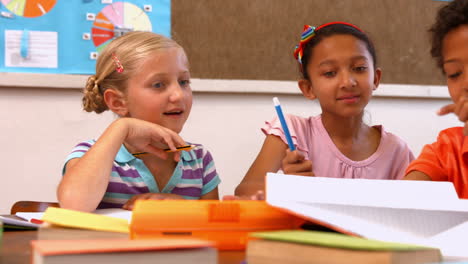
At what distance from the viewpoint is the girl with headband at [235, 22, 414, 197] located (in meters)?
1.40

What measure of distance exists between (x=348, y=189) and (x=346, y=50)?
872 mm

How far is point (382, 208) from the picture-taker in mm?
602

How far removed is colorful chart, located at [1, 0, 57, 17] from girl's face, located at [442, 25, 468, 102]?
1.35m

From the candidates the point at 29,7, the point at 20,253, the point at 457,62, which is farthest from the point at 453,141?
the point at 29,7

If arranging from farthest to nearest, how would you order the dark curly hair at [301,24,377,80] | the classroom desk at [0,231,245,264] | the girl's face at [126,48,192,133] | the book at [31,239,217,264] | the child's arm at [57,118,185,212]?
the dark curly hair at [301,24,377,80], the girl's face at [126,48,192,133], the child's arm at [57,118,185,212], the classroom desk at [0,231,245,264], the book at [31,239,217,264]

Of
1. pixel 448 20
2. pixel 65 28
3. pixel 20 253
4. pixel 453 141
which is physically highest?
pixel 65 28

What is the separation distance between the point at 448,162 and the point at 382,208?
1.88 feet

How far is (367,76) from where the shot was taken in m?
1.42

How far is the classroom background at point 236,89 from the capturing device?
1868 mm

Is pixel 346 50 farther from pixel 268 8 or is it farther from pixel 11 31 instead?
pixel 11 31

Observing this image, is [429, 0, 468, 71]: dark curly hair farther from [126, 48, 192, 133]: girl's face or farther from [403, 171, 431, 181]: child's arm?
[126, 48, 192, 133]: girl's face

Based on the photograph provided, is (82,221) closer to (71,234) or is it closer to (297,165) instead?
(71,234)

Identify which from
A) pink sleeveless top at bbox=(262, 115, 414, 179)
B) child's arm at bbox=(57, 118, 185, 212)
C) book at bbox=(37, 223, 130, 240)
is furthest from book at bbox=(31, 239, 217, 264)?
pink sleeveless top at bbox=(262, 115, 414, 179)

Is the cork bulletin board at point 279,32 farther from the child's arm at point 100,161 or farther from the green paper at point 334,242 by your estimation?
the green paper at point 334,242
